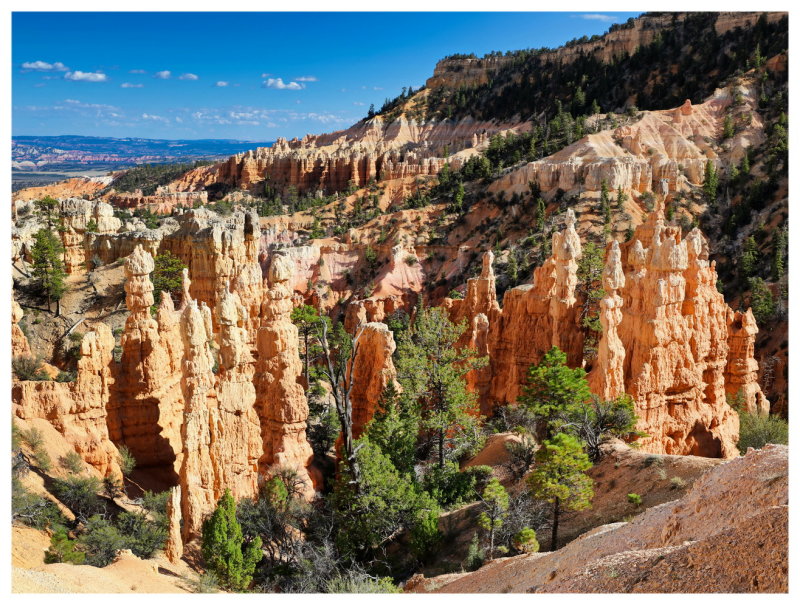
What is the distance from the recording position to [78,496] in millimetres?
16766

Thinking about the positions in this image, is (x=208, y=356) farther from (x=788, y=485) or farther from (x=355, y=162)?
(x=355, y=162)

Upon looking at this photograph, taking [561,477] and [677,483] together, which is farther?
[677,483]

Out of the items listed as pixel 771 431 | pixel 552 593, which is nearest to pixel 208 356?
pixel 552 593

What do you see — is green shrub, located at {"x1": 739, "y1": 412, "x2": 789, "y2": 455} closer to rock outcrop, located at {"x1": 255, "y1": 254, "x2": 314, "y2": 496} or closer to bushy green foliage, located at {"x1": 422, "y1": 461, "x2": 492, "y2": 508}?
bushy green foliage, located at {"x1": 422, "y1": 461, "x2": 492, "y2": 508}

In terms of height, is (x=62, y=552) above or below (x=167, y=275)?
below

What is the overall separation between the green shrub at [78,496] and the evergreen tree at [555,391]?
498 inches

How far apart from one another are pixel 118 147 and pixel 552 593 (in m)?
52.3

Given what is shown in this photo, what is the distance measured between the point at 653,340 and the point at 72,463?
19.0m

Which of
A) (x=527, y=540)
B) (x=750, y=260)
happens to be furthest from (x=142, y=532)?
(x=750, y=260)

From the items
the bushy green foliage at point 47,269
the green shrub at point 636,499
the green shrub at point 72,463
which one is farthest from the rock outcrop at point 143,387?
the bushy green foliage at point 47,269

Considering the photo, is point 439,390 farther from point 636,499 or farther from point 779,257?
point 779,257

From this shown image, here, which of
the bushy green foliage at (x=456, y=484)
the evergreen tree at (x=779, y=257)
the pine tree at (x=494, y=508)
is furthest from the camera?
the evergreen tree at (x=779, y=257)

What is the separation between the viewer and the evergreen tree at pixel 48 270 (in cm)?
3806

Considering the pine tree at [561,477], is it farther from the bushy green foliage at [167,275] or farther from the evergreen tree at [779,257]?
the evergreen tree at [779,257]
